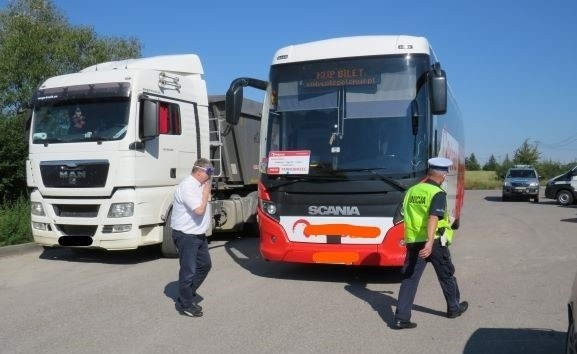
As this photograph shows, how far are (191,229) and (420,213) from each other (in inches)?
96.8

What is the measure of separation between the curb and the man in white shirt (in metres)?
5.59

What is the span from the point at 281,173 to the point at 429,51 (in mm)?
2631

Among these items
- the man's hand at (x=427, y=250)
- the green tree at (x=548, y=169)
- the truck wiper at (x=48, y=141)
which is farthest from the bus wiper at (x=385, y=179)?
the green tree at (x=548, y=169)

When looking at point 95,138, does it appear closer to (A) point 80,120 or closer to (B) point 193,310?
(A) point 80,120

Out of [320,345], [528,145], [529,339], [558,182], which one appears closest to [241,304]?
[320,345]

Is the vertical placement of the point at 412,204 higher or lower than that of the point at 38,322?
higher

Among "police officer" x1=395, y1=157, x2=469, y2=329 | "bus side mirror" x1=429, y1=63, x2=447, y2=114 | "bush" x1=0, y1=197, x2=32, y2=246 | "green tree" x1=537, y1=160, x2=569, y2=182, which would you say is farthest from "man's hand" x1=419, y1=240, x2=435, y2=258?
"green tree" x1=537, y1=160, x2=569, y2=182

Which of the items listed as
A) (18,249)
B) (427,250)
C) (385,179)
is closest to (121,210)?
(18,249)

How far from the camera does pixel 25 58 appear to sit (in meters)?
15.6

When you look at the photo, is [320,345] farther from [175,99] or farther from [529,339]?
[175,99]

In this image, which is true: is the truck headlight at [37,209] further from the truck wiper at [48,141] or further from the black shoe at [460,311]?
the black shoe at [460,311]

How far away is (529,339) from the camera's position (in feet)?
17.8

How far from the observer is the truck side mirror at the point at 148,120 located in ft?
30.0

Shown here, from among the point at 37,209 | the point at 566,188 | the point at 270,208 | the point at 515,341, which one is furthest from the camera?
the point at 566,188
